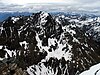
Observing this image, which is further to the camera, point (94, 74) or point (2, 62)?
point (2, 62)

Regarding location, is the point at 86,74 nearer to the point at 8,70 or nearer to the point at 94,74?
the point at 94,74

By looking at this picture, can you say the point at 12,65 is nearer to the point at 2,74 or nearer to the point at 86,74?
the point at 2,74

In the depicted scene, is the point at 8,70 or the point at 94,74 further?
the point at 8,70

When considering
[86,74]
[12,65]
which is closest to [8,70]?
[12,65]

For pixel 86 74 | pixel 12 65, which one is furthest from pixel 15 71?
pixel 86 74

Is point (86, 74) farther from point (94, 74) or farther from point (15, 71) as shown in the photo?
point (15, 71)

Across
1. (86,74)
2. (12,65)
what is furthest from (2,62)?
(86,74)

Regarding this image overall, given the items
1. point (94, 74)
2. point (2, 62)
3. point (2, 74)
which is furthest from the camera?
point (2, 62)

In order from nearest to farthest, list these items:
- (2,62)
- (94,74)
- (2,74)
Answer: (94,74)
(2,74)
(2,62)
